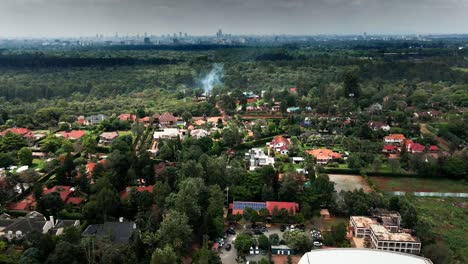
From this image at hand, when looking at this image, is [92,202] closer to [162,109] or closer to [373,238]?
[373,238]

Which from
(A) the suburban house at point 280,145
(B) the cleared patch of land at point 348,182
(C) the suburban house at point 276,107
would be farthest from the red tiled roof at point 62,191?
(C) the suburban house at point 276,107

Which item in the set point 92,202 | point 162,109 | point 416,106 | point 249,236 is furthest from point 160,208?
point 416,106

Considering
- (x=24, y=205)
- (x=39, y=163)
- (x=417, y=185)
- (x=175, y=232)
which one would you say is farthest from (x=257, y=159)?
(x=39, y=163)

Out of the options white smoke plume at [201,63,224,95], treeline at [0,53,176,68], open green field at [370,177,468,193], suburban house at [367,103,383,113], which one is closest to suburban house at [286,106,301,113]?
suburban house at [367,103,383,113]

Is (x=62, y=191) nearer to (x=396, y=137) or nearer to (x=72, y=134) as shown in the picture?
(x=72, y=134)

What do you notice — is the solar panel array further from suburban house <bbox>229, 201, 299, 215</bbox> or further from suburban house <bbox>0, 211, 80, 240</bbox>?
suburban house <bbox>0, 211, 80, 240</bbox>

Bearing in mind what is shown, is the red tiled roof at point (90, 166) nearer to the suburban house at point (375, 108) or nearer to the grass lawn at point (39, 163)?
the grass lawn at point (39, 163)
